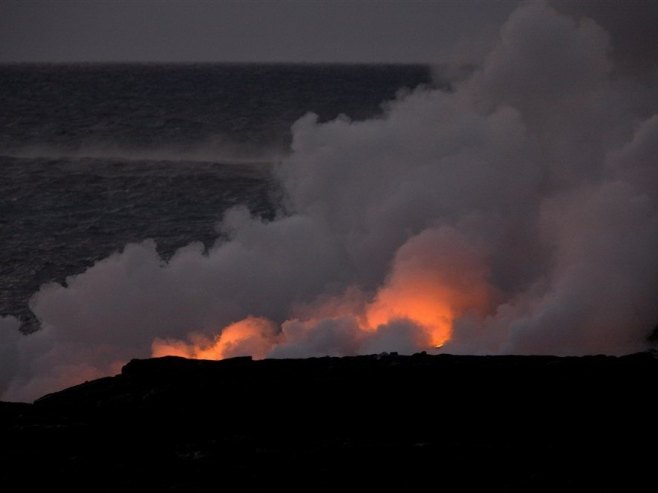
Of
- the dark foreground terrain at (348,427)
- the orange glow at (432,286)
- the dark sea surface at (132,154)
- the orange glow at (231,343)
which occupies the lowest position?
the dark foreground terrain at (348,427)

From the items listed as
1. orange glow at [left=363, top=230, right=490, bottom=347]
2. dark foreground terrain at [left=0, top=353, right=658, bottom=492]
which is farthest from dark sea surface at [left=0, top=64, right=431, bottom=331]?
dark foreground terrain at [left=0, top=353, right=658, bottom=492]

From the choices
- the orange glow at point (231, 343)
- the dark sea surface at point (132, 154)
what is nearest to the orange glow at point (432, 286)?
the orange glow at point (231, 343)

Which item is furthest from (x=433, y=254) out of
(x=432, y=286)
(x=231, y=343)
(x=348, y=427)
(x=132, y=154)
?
(x=132, y=154)

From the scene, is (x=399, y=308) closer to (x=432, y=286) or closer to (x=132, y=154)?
(x=432, y=286)

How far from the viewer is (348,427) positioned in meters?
14.6

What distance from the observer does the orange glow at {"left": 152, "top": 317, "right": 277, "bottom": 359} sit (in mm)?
31344

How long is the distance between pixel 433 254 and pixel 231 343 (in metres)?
6.88

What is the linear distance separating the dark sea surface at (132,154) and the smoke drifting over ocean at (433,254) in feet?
14.0

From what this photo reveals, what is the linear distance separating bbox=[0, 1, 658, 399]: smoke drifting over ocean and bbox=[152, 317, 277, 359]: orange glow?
0.07 metres

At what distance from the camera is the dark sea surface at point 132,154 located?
5159cm

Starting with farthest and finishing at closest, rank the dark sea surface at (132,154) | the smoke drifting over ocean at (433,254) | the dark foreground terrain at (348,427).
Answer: the dark sea surface at (132,154), the smoke drifting over ocean at (433,254), the dark foreground terrain at (348,427)

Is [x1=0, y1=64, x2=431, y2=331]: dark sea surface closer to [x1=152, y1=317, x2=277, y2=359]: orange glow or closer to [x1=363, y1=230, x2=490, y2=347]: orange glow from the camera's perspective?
[x1=152, y1=317, x2=277, y2=359]: orange glow

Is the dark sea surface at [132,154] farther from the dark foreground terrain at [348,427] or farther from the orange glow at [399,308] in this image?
the dark foreground terrain at [348,427]

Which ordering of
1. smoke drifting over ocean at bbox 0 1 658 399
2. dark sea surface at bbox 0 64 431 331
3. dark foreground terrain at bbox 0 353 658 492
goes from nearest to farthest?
dark foreground terrain at bbox 0 353 658 492 → smoke drifting over ocean at bbox 0 1 658 399 → dark sea surface at bbox 0 64 431 331
